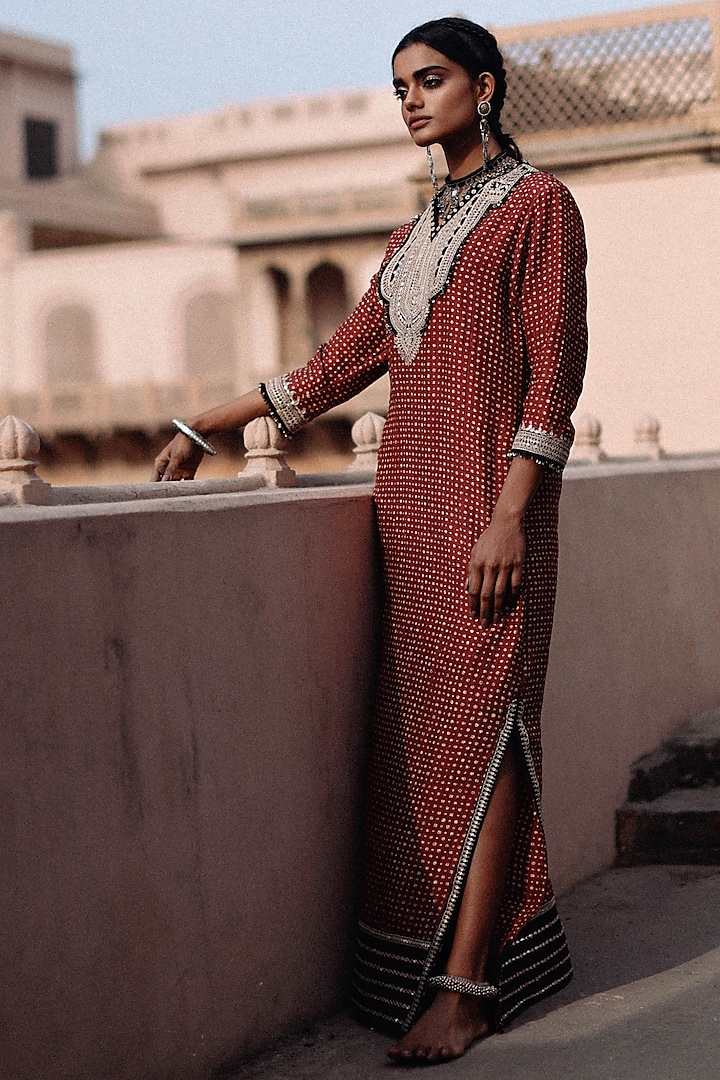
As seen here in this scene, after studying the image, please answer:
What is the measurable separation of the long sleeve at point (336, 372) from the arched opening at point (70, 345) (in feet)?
74.1

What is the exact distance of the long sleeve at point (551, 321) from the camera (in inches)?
98.5

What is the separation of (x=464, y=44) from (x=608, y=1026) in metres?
1.64

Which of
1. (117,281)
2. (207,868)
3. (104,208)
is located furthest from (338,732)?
(104,208)

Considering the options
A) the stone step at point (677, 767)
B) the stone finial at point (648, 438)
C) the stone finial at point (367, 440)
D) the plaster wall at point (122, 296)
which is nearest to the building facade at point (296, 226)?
the plaster wall at point (122, 296)

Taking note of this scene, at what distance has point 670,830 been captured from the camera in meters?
3.68

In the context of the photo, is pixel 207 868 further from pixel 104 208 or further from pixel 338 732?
pixel 104 208

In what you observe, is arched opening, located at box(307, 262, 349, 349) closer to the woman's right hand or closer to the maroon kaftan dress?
the woman's right hand

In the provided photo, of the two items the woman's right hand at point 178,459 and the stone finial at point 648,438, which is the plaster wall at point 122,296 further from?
the woman's right hand at point 178,459

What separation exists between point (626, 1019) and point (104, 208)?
1081 inches

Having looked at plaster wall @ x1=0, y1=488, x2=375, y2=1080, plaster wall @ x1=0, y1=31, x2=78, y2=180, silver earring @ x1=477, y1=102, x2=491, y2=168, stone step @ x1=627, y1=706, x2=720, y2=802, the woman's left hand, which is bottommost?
stone step @ x1=627, y1=706, x2=720, y2=802

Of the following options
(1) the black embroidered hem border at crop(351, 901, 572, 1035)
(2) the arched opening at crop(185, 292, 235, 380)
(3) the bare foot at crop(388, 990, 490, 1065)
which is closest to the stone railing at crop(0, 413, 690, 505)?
(1) the black embroidered hem border at crop(351, 901, 572, 1035)

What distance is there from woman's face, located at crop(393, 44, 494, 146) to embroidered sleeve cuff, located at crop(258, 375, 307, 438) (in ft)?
1.71

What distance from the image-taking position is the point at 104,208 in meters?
28.8

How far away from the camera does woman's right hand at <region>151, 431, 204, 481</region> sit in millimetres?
2830
